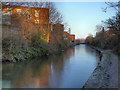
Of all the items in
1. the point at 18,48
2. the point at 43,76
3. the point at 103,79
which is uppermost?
the point at 103,79

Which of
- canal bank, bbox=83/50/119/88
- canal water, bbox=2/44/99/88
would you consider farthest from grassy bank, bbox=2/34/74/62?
canal bank, bbox=83/50/119/88

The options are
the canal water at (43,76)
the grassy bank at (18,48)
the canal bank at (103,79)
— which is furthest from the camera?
the grassy bank at (18,48)

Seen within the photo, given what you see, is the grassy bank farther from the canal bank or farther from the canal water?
the canal bank

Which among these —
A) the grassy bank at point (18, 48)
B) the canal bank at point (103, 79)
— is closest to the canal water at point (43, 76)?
the canal bank at point (103, 79)

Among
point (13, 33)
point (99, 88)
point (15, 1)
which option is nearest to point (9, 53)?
point (13, 33)

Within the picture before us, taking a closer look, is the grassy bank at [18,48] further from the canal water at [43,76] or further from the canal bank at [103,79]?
the canal bank at [103,79]

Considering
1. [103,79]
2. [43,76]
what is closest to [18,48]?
[43,76]

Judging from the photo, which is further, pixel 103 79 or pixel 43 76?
pixel 43 76

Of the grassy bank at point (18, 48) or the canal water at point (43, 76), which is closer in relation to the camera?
the canal water at point (43, 76)

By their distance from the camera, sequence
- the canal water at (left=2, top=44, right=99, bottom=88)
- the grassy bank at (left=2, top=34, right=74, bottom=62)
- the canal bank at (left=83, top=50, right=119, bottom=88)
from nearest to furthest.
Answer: the canal bank at (left=83, top=50, right=119, bottom=88) → the canal water at (left=2, top=44, right=99, bottom=88) → the grassy bank at (left=2, top=34, right=74, bottom=62)

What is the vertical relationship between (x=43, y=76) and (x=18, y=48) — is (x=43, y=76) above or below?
below

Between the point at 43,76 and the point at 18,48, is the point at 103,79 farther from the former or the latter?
the point at 18,48

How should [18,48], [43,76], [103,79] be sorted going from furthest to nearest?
1. [18,48]
2. [43,76]
3. [103,79]

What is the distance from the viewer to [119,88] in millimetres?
2988
